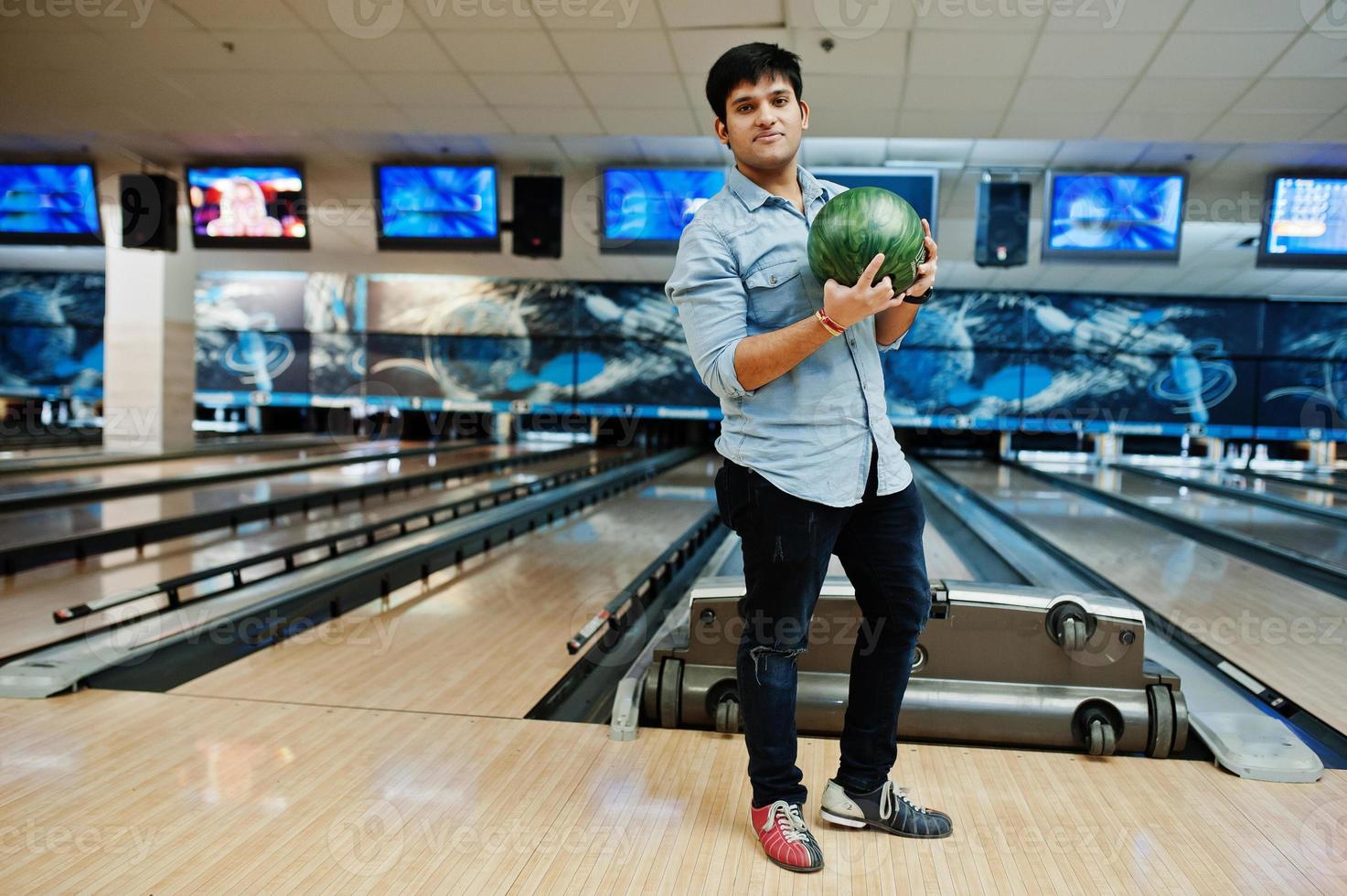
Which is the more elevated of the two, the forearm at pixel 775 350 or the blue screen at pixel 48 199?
the blue screen at pixel 48 199

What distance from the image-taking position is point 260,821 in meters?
1.49

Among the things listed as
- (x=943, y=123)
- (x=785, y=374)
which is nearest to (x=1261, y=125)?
(x=943, y=123)

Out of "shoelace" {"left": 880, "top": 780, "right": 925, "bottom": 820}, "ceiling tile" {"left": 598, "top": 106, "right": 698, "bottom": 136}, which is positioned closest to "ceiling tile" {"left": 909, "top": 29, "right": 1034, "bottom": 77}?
"ceiling tile" {"left": 598, "top": 106, "right": 698, "bottom": 136}

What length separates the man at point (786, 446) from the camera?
133 cm

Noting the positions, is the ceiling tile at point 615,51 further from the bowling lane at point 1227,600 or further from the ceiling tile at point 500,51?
the bowling lane at point 1227,600

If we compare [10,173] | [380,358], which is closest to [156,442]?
[10,173]

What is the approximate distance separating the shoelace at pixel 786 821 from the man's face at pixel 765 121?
40.1 inches

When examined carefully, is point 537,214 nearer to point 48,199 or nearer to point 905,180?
point 905,180

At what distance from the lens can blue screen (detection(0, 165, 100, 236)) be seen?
5773 mm

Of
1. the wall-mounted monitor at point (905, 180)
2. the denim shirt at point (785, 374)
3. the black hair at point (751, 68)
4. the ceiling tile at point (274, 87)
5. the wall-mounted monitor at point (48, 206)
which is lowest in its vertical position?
the denim shirt at point (785, 374)

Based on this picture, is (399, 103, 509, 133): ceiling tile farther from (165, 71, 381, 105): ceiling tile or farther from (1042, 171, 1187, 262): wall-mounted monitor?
(1042, 171, 1187, 262): wall-mounted monitor

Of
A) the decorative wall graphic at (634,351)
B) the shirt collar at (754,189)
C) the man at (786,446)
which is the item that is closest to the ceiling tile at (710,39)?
the shirt collar at (754,189)

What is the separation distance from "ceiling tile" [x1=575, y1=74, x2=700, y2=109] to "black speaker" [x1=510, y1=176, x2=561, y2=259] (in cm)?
139

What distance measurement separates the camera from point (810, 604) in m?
1.40
